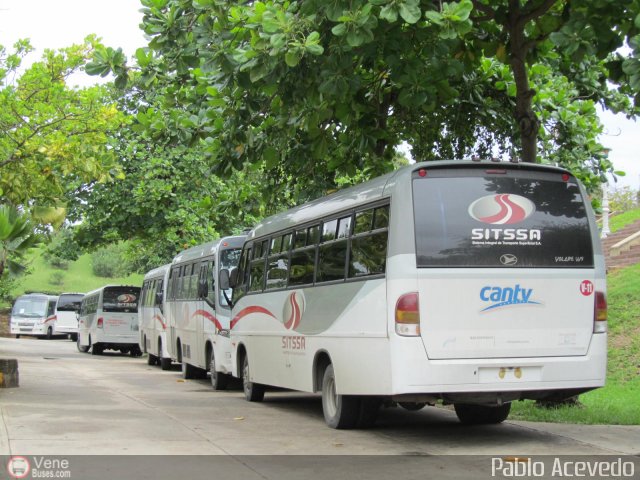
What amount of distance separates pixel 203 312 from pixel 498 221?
10941 mm

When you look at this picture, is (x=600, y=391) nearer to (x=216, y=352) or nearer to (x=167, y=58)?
(x=216, y=352)

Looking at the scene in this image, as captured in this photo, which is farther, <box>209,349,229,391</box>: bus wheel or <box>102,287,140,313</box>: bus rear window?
<box>102,287,140,313</box>: bus rear window

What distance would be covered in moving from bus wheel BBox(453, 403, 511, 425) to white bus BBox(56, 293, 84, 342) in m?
42.4

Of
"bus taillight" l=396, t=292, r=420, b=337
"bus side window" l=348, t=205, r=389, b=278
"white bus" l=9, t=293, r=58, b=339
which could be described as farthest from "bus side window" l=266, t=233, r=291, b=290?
"white bus" l=9, t=293, r=58, b=339

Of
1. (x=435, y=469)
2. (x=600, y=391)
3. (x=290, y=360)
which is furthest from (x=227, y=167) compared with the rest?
(x=600, y=391)

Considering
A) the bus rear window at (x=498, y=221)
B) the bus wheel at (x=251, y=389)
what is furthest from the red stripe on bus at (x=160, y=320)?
the bus rear window at (x=498, y=221)

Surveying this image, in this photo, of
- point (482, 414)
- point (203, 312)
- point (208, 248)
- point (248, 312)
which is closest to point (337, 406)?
point (482, 414)

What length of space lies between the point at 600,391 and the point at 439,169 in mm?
7680

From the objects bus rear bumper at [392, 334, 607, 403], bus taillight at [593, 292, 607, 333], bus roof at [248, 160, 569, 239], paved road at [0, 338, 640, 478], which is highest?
bus roof at [248, 160, 569, 239]

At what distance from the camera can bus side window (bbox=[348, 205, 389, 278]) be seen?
33.2 ft

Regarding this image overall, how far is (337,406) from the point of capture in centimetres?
1140

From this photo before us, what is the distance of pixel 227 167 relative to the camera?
42.4 feet

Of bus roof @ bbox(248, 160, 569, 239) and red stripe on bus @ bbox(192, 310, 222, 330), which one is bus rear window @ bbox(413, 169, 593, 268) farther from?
red stripe on bus @ bbox(192, 310, 222, 330)

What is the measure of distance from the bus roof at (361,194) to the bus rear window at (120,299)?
2132 centimetres
